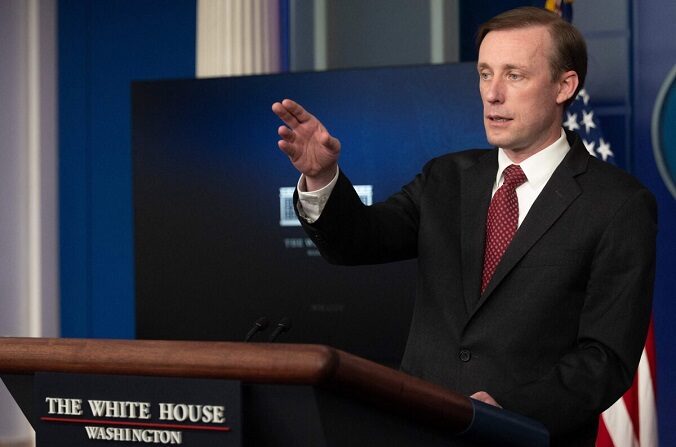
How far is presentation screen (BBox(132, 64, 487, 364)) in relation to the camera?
4.33m

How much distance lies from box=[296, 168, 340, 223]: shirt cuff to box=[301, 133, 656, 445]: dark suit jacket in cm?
1

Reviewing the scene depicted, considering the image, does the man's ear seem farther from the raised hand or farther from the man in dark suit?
the raised hand

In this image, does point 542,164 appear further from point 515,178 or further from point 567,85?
point 567,85

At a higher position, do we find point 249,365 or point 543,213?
point 543,213

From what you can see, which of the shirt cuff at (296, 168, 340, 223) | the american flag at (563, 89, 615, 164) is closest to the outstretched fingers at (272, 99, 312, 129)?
the shirt cuff at (296, 168, 340, 223)

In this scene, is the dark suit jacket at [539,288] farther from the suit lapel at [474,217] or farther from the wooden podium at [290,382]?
the wooden podium at [290,382]

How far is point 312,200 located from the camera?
6.42 ft

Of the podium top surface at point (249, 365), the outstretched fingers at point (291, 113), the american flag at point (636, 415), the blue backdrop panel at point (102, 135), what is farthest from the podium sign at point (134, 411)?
the blue backdrop panel at point (102, 135)

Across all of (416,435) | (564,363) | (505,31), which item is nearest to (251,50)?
(505,31)

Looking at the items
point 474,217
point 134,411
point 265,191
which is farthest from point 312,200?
point 265,191

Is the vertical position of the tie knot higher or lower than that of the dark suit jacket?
higher

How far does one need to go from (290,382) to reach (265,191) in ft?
10.9

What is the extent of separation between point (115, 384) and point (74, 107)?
198 inches

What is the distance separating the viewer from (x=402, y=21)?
5.22 meters
